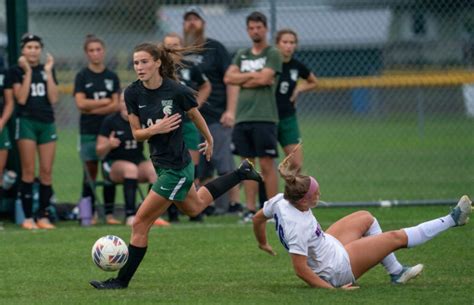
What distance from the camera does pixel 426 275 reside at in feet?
25.1

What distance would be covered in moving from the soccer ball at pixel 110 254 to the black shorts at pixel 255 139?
154 inches

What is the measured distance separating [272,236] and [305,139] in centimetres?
773

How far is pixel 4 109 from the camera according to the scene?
1084cm

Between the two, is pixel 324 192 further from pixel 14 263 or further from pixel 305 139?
pixel 14 263

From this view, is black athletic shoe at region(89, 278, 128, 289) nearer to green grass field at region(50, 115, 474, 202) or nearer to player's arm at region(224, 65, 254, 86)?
player's arm at region(224, 65, 254, 86)

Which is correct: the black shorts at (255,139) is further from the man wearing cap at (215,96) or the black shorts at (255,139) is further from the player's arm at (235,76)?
the player's arm at (235,76)

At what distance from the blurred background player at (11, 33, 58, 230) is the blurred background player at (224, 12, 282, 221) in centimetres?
187

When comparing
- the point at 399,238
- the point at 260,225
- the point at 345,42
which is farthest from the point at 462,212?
the point at 345,42

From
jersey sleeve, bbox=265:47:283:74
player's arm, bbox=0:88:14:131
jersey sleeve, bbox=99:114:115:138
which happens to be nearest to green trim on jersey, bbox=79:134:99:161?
jersey sleeve, bbox=99:114:115:138

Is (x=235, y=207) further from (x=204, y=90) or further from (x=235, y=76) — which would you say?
(x=235, y=76)

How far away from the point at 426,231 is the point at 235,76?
4.26m

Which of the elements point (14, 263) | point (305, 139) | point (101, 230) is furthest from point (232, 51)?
point (14, 263)

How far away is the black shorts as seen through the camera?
433 inches

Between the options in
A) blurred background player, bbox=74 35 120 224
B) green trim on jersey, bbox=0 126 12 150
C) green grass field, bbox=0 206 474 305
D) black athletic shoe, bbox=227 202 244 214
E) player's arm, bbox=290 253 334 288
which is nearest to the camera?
green grass field, bbox=0 206 474 305
